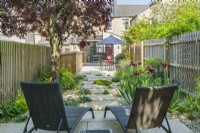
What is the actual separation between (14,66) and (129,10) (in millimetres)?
33959

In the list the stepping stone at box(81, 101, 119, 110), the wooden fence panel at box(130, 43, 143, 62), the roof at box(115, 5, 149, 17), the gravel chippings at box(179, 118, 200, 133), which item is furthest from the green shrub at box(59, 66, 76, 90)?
the roof at box(115, 5, 149, 17)

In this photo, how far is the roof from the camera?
39.6 m

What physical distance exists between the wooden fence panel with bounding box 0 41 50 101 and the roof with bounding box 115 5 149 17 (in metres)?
29.5

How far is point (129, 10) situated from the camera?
40.8 metres

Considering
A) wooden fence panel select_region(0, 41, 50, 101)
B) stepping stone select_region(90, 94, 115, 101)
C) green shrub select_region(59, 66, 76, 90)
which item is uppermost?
wooden fence panel select_region(0, 41, 50, 101)

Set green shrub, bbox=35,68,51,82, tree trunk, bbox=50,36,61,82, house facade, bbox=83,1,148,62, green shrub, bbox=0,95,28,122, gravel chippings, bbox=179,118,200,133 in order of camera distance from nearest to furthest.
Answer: gravel chippings, bbox=179,118,200,133
green shrub, bbox=0,95,28,122
tree trunk, bbox=50,36,61,82
green shrub, bbox=35,68,51,82
house facade, bbox=83,1,148,62

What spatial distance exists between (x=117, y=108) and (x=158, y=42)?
7.24 m

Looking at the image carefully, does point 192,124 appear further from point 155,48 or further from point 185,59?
point 155,48

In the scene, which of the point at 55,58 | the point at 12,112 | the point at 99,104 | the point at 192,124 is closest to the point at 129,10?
the point at 55,58

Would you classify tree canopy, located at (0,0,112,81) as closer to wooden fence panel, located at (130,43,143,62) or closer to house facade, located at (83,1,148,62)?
wooden fence panel, located at (130,43,143,62)

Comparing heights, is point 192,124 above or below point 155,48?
below

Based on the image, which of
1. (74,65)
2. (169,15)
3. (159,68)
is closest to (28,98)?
(159,68)

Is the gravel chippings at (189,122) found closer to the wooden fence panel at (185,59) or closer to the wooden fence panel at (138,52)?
the wooden fence panel at (185,59)

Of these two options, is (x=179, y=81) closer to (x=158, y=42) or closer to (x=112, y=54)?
(x=158, y=42)
